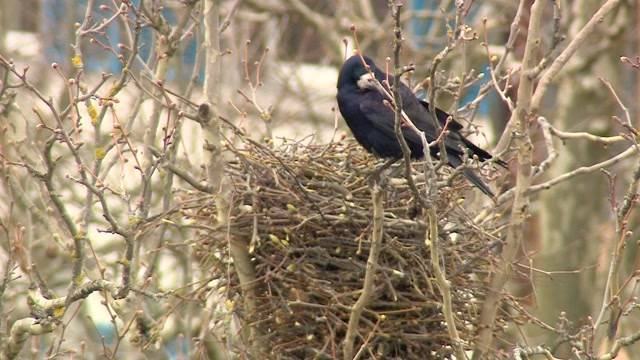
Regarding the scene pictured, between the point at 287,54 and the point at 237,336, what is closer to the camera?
the point at 237,336

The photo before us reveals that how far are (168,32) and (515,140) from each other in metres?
1.67

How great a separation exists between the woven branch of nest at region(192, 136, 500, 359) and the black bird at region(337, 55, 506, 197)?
41cm

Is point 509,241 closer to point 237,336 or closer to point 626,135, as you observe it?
point 626,135

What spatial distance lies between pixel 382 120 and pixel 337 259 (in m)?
1.10

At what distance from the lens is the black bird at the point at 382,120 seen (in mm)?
5922

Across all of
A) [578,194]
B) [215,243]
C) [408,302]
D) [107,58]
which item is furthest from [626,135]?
[578,194]

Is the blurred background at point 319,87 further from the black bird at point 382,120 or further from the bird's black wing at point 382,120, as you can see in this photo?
the bird's black wing at point 382,120

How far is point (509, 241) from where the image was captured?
5.45 meters

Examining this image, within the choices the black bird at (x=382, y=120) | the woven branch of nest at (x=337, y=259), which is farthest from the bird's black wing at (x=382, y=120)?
the woven branch of nest at (x=337, y=259)

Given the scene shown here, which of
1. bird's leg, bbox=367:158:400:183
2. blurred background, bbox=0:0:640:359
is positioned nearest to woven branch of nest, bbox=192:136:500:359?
bird's leg, bbox=367:158:400:183

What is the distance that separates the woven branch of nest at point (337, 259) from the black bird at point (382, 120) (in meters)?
0.41

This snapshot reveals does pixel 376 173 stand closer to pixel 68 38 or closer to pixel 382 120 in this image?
pixel 382 120

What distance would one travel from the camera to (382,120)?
6164 mm

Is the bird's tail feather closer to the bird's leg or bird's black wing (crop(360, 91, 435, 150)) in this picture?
the bird's leg
